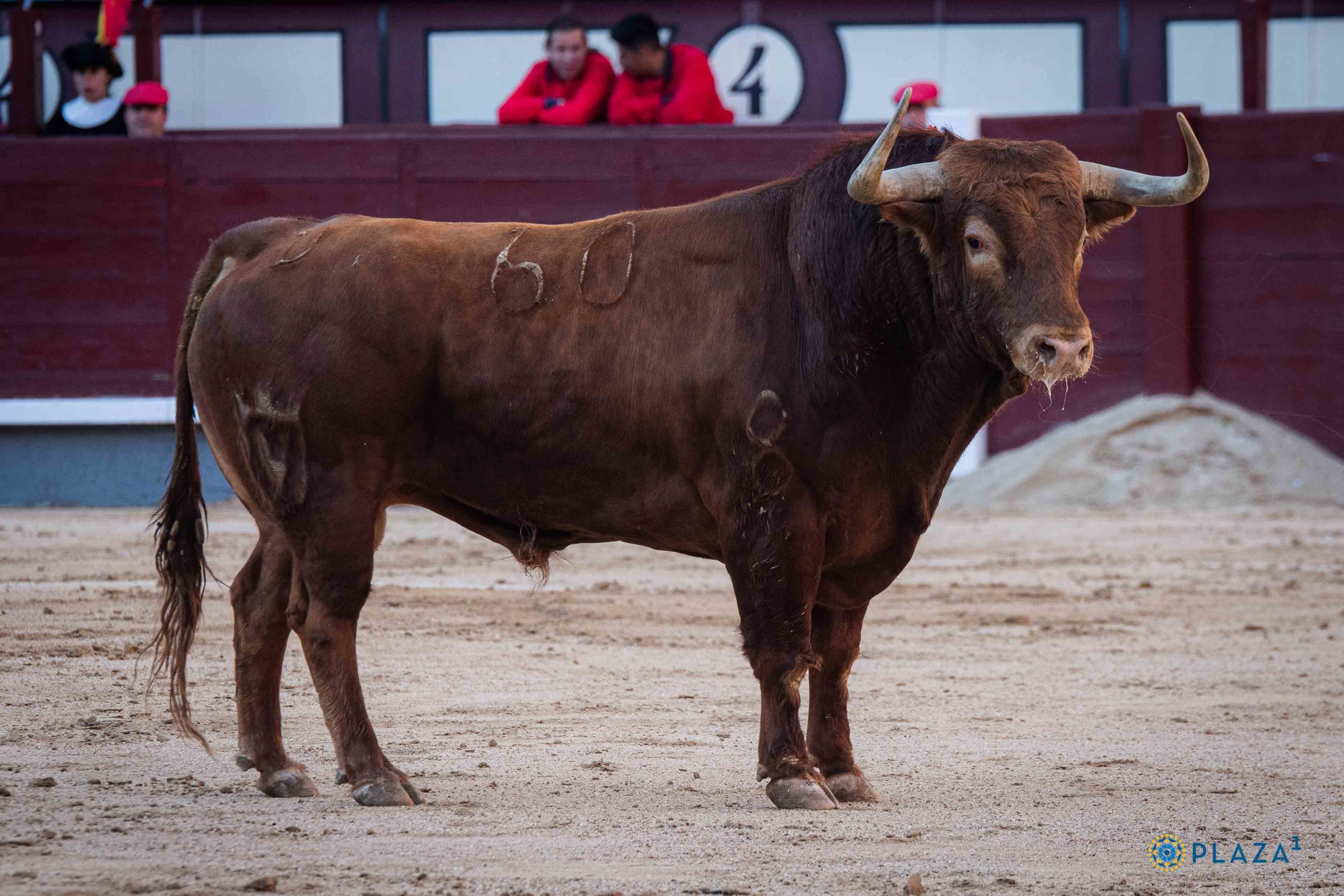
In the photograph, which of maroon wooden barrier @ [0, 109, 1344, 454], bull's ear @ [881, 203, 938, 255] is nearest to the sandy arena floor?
bull's ear @ [881, 203, 938, 255]

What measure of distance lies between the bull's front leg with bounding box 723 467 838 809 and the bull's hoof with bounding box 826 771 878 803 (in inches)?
3.2

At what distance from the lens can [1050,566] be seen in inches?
332

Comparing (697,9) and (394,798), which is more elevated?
(697,9)

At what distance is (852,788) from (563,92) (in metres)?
7.78

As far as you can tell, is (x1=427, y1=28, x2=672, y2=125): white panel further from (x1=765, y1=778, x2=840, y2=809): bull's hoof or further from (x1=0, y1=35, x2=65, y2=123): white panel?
(x1=765, y1=778, x2=840, y2=809): bull's hoof

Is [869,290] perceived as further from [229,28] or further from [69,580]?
[229,28]

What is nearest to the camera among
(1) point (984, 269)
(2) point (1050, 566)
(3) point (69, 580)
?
(1) point (984, 269)

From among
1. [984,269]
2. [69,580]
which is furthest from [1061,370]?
[69,580]

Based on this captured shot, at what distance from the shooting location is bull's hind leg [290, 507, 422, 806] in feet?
13.0

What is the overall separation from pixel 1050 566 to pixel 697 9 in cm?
563

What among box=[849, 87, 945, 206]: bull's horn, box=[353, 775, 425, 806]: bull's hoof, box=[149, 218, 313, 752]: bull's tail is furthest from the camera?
box=[149, 218, 313, 752]: bull's tail

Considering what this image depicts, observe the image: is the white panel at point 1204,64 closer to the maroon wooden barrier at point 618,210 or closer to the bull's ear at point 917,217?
the maroon wooden barrier at point 618,210

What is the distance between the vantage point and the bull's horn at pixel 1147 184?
393 cm
